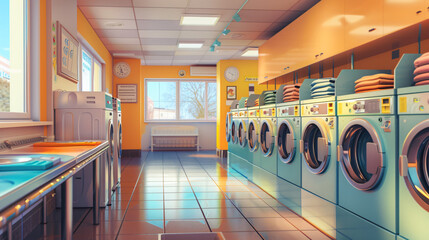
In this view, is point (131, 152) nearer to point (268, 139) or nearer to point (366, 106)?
point (268, 139)

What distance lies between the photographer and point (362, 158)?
2.51 meters

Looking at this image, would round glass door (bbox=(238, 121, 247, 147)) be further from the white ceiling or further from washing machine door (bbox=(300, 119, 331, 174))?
washing machine door (bbox=(300, 119, 331, 174))

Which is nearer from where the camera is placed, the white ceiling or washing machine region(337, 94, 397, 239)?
washing machine region(337, 94, 397, 239)

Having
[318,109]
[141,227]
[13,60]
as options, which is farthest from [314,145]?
[13,60]

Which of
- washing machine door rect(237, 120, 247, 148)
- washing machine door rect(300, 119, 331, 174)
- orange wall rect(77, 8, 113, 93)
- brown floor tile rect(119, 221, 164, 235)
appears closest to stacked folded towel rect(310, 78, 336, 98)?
washing machine door rect(300, 119, 331, 174)

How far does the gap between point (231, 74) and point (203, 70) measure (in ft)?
4.49

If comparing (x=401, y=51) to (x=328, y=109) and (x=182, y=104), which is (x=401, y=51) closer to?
(x=328, y=109)

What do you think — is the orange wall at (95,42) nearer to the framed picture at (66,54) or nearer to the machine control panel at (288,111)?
the framed picture at (66,54)

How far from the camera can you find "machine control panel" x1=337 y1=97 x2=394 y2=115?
2.14m

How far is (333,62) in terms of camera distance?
4.27 meters

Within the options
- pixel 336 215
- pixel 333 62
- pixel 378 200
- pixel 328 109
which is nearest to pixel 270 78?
pixel 333 62

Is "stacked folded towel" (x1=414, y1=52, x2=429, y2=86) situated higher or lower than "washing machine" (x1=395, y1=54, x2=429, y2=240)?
higher

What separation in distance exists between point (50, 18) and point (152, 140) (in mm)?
6736

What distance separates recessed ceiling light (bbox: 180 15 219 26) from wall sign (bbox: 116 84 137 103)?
11.6ft
